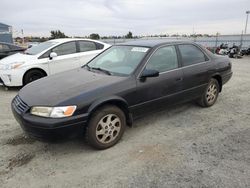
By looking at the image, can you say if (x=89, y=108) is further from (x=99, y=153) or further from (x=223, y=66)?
(x=223, y=66)

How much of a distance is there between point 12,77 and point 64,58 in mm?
1576

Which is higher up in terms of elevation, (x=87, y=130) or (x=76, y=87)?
(x=76, y=87)

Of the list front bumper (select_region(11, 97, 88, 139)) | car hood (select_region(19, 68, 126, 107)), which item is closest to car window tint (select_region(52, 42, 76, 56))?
car hood (select_region(19, 68, 126, 107))

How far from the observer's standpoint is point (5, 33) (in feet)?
82.4

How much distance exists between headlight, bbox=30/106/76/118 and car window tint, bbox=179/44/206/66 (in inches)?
98.6

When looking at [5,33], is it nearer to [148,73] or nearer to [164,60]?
[164,60]

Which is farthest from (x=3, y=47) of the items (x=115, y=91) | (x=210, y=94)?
(x=210, y=94)

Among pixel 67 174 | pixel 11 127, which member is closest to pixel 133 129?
pixel 67 174

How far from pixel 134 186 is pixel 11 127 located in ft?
9.00

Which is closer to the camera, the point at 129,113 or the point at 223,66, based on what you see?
the point at 129,113

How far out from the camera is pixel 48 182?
9.40 ft

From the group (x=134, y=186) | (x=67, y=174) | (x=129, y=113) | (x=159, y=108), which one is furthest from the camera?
(x=159, y=108)

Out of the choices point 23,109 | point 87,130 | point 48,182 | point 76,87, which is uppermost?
point 76,87

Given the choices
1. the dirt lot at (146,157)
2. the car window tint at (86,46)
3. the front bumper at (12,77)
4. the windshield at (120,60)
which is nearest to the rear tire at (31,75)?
the front bumper at (12,77)
